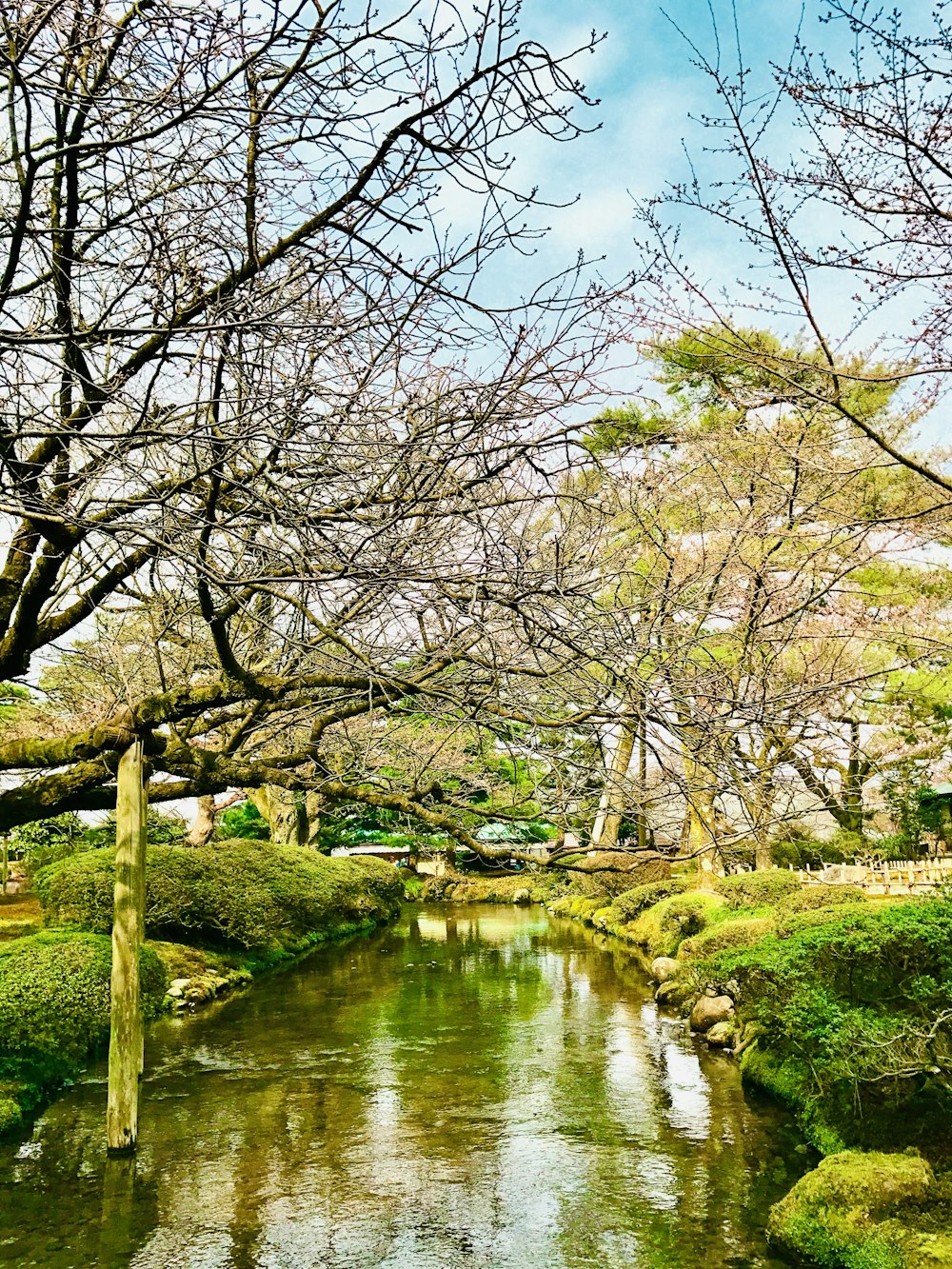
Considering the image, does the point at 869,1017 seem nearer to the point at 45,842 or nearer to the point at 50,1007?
the point at 50,1007

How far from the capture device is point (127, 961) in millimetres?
6141

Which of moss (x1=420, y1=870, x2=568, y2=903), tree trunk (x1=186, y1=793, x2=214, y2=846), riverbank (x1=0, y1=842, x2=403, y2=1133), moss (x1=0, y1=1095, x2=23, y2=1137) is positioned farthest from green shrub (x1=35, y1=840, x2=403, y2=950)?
moss (x1=420, y1=870, x2=568, y2=903)

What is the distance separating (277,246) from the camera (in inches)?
139

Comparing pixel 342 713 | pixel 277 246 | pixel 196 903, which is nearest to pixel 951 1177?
pixel 342 713

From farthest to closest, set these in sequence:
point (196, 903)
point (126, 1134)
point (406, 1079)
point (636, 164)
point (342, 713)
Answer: point (196, 903), point (406, 1079), point (126, 1134), point (342, 713), point (636, 164)

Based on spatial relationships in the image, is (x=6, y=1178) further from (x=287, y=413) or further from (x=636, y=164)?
(x=636, y=164)

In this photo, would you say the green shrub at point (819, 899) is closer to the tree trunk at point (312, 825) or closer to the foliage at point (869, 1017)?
the foliage at point (869, 1017)

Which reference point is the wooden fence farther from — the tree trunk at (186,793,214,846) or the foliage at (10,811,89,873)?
the foliage at (10,811,89,873)

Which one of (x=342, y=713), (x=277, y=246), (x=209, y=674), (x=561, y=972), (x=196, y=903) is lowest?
(x=561, y=972)

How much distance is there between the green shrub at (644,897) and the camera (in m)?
16.9

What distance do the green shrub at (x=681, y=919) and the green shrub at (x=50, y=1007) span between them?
7116mm

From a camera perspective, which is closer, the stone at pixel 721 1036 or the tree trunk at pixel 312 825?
the stone at pixel 721 1036

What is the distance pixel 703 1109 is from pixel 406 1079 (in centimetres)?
234

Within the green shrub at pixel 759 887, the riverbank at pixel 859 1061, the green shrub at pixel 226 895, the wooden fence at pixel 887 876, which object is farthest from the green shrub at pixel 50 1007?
the wooden fence at pixel 887 876
